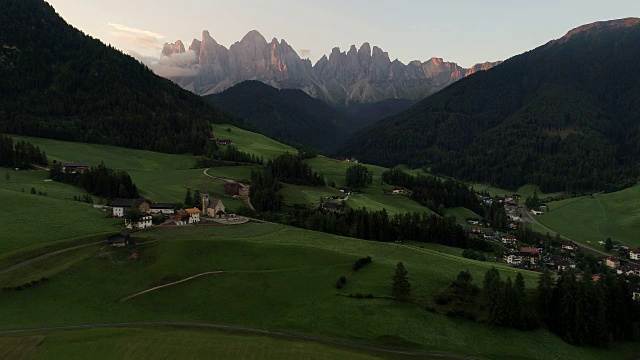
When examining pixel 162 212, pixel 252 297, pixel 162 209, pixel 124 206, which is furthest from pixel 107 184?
pixel 252 297

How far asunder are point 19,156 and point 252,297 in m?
128

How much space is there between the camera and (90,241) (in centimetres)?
9188

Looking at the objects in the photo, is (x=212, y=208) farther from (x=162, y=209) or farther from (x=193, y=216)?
(x=162, y=209)

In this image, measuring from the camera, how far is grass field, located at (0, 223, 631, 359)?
6606cm

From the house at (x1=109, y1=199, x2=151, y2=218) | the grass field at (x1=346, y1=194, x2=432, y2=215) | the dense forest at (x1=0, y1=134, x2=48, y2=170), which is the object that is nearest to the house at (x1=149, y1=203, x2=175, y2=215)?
the house at (x1=109, y1=199, x2=151, y2=218)

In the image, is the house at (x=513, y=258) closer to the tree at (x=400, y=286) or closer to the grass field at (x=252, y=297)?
the grass field at (x=252, y=297)

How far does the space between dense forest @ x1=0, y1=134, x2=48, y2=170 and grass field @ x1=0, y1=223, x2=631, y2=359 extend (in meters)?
90.6

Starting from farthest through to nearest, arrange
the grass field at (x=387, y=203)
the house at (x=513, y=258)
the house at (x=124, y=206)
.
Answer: the grass field at (x=387, y=203), the house at (x=513, y=258), the house at (x=124, y=206)

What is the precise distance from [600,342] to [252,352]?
53869 millimetres

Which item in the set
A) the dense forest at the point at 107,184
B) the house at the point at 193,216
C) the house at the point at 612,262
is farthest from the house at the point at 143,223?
the house at the point at 612,262

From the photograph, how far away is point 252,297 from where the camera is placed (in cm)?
7644

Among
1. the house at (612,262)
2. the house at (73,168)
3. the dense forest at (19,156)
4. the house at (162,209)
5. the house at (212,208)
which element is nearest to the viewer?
→ the house at (162,209)

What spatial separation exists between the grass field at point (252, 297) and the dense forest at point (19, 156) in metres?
90.6

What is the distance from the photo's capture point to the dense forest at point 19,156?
157000 millimetres
